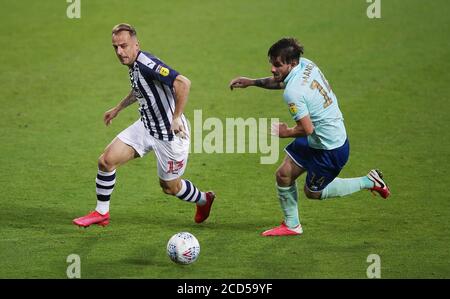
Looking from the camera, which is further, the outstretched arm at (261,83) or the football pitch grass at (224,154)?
the outstretched arm at (261,83)

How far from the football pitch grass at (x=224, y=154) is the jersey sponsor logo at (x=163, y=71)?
1.62 m

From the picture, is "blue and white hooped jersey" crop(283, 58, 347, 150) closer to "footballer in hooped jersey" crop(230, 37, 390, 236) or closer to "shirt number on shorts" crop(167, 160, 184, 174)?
"footballer in hooped jersey" crop(230, 37, 390, 236)

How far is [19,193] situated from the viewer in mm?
10727

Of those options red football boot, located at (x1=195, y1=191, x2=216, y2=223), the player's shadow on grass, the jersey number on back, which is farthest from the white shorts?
the jersey number on back

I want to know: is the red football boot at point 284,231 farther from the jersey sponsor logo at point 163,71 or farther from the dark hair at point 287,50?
the jersey sponsor logo at point 163,71

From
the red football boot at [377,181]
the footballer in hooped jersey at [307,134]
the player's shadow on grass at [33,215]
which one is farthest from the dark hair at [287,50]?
the player's shadow on grass at [33,215]

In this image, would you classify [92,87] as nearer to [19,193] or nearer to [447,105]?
[19,193]

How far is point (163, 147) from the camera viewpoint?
951cm

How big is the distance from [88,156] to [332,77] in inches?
192

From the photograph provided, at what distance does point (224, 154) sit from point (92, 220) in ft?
10.3

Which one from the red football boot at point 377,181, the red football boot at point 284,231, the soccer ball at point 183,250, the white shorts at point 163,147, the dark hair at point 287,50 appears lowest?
the soccer ball at point 183,250

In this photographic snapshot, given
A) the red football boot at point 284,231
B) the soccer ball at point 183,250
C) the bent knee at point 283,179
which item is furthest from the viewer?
the red football boot at point 284,231

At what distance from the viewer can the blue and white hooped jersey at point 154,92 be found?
916cm

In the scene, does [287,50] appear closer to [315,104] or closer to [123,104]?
[315,104]
